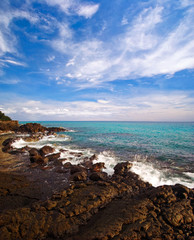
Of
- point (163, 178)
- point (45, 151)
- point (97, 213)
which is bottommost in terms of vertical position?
point (163, 178)

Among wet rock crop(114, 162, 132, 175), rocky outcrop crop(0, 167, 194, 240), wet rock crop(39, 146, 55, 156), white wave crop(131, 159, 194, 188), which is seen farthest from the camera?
wet rock crop(39, 146, 55, 156)

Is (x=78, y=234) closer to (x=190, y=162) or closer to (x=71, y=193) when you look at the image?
(x=71, y=193)

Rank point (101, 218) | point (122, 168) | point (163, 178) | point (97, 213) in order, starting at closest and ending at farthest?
point (101, 218) → point (97, 213) → point (163, 178) → point (122, 168)

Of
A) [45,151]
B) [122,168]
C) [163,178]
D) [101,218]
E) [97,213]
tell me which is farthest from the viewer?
[45,151]

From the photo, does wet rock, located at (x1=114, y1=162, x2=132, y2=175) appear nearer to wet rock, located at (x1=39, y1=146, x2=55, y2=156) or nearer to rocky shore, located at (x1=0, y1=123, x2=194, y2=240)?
rocky shore, located at (x1=0, y1=123, x2=194, y2=240)

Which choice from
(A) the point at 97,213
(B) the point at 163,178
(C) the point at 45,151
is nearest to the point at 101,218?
(A) the point at 97,213

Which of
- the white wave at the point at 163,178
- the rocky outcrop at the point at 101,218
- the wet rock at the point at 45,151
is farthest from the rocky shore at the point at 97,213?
the wet rock at the point at 45,151

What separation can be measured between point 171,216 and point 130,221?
5.71ft

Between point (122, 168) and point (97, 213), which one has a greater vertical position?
point (97, 213)

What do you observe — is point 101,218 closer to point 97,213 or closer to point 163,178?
point 97,213

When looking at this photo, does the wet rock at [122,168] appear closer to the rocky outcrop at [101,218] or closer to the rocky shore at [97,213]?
the rocky shore at [97,213]

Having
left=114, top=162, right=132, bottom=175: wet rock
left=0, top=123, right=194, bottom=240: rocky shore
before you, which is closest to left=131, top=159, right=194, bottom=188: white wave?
left=114, top=162, right=132, bottom=175: wet rock

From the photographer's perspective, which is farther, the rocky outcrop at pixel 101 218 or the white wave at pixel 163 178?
the white wave at pixel 163 178

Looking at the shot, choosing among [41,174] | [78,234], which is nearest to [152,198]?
[78,234]
